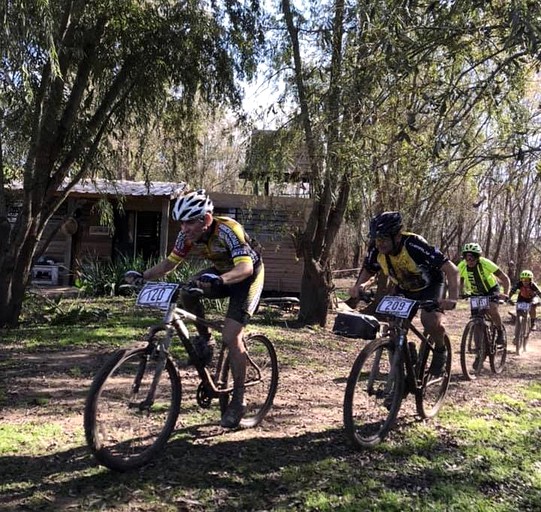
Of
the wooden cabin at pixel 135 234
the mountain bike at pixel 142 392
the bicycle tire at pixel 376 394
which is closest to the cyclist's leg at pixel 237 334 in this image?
the mountain bike at pixel 142 392

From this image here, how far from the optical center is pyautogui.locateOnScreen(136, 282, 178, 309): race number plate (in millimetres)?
3979

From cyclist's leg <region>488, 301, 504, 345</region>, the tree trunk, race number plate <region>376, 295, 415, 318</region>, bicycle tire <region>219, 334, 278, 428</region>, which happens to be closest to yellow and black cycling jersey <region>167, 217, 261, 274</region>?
bicycle tire <region>219, 334, 278, 428</region>

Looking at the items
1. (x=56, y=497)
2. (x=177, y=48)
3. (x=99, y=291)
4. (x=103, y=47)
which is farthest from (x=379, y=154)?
(x=99, y=291)

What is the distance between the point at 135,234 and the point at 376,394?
14.8 metres

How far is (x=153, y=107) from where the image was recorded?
9.95 metres

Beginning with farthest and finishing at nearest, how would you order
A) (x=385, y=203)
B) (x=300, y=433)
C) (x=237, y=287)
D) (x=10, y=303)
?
(x=385, y=203)
(x=10, y=303)
(x=300, y=433)
(x=237, y=287)

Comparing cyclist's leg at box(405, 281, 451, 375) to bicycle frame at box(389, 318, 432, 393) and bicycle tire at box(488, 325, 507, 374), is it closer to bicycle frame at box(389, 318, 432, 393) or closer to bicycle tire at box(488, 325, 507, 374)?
bicycle frame at box(389, 318, 432, 393)

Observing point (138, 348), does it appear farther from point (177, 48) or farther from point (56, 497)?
point (177, 48)

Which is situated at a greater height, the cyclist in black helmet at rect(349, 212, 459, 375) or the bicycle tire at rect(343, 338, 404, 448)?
the cyclist in black helmet at rect(349, 212, 459, 375)

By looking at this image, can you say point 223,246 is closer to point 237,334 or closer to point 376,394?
point 237,334

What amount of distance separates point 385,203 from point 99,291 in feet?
22.7

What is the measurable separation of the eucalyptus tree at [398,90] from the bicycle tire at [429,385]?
1726 mm

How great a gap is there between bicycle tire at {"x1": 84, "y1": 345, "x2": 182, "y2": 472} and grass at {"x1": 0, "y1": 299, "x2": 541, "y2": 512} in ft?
0.45

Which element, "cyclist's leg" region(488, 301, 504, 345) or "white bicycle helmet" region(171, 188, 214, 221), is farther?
"cyclist's leg" region(488, 301, 504, 345)
